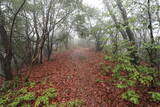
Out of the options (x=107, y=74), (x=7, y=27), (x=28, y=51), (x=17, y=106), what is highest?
(x=7, y=27)

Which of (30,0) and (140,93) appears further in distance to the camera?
(30,0)

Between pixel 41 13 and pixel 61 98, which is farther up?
pixel 41 13

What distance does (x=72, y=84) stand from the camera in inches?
215

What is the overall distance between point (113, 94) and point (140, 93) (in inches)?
44.1

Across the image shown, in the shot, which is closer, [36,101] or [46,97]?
[36,101]

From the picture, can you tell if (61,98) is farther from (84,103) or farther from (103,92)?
(103,92)

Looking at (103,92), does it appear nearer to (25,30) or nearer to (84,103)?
(84,103)

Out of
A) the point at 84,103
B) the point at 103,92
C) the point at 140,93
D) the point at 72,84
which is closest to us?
the point at 84,103

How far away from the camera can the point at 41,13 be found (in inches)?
358

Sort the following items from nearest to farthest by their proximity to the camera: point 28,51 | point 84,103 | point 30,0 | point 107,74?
point 84,103 < point 107,74 < point 30,0 < point 28,51

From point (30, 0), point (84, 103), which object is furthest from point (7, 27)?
point (84, 103)

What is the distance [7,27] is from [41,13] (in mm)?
3215

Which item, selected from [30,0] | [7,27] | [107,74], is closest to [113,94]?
[107,74]

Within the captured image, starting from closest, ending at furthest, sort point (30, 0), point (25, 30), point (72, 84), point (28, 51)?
point (72, 84), point (30, 0), point (25, 30), point (28, 51)
